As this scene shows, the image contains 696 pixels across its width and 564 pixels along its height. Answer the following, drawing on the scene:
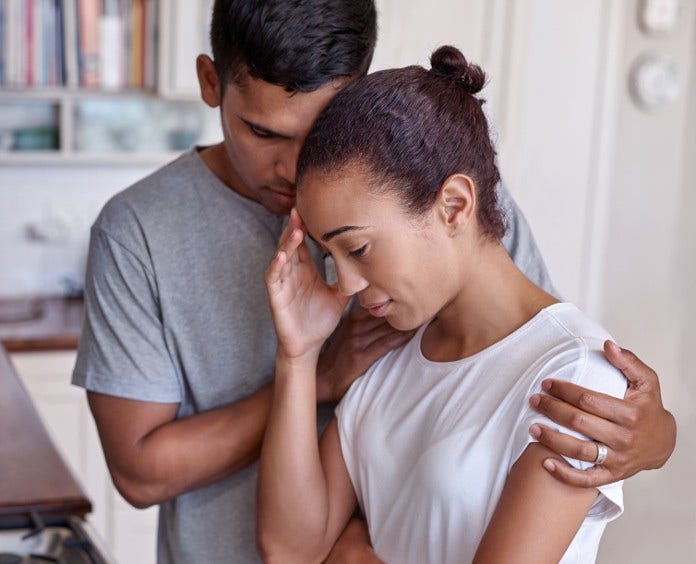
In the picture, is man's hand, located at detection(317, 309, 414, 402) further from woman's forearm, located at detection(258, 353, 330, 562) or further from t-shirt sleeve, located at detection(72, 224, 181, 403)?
t-shirt sleeve, located at detection(72, 224, 181, 403)

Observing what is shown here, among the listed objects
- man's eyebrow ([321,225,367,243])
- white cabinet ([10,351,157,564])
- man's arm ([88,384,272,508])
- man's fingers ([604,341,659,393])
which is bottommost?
white cabinet ([10,351,157,564])

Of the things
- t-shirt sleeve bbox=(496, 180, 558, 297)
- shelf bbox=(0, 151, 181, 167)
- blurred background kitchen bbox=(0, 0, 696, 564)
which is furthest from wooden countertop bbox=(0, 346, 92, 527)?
shelf bbox=(0, 151, 181, 167)

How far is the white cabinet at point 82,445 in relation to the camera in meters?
3.42

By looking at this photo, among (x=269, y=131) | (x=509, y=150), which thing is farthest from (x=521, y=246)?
(x=509, y=150)

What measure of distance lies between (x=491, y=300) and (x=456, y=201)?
15cm

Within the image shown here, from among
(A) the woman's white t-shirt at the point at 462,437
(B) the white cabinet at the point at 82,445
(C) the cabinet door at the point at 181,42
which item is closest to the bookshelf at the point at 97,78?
(C) the cabinet door at the point at 181,42

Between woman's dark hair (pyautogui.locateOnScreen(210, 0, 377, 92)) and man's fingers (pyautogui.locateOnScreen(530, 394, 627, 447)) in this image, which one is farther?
woman's dark hair (pyautogui.locateOnScreen(210, 0, 377, 92))

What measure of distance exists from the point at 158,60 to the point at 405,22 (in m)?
0.86

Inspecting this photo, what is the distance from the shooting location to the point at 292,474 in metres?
1.57

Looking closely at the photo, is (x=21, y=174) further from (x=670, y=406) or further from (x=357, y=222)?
(x=357, y=222)

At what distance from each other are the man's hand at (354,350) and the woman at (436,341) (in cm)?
7

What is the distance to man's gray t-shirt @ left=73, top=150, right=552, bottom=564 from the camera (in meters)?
1.67

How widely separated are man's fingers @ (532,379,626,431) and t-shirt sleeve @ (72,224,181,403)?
0.59m

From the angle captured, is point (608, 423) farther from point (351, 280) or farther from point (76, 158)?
point (76, 158)
